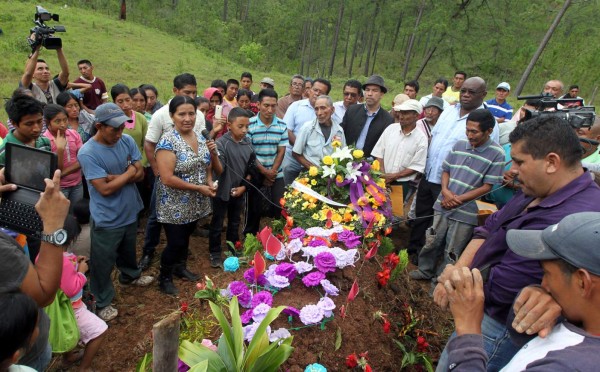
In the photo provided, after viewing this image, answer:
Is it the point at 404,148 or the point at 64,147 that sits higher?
the point at 404,148

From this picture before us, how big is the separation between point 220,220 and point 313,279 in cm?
182

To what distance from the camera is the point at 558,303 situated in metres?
1.21

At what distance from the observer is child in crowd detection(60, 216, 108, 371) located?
2244mm

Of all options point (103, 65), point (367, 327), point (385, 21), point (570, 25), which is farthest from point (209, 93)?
point (385, 21)

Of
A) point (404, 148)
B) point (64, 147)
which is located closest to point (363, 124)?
point (404, 148)

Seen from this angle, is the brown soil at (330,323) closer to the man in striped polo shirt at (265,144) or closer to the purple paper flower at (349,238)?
the purple paper flower at (349,238)

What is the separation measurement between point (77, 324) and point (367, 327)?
1.93m

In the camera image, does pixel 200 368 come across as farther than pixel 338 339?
No

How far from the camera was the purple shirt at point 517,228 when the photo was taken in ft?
Answer: 5.80

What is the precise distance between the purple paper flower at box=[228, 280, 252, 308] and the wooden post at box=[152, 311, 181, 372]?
0.93 metres

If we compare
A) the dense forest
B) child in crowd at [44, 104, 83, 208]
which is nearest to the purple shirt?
child in crowd at [44, 104, 83, 208]

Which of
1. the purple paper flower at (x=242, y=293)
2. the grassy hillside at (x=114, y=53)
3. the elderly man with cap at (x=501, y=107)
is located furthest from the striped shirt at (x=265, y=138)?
the grassy hillside at (x=114, y=53)

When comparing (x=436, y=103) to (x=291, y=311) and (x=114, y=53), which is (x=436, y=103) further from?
(x=114, y=53)

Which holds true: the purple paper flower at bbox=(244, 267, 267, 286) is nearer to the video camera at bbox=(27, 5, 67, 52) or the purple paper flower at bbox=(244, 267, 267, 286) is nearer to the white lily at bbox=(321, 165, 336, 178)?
the white lily at bbox=(321, 165, 336, 178)
